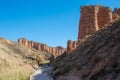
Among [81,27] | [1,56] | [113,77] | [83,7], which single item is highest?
[83,7]

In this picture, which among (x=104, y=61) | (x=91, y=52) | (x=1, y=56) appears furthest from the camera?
(x=91, y=52)

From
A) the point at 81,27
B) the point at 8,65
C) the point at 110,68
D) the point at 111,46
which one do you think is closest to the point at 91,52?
the point at 111,46

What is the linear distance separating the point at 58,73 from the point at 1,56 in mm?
20663

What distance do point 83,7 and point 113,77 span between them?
5026 centimetres

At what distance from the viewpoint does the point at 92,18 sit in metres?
70.4

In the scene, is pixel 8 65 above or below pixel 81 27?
below

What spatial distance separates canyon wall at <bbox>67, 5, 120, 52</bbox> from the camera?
2734 inches

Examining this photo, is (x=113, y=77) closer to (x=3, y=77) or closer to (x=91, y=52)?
(x=3, y=77)

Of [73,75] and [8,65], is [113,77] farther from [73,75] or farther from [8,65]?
[73,75]

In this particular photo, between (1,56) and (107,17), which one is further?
(107,17)

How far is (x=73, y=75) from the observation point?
34.3 m

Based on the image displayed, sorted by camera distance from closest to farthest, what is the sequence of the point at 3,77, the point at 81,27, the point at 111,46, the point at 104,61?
1. the point at 3,77
2. the point at 104,61
3. the point at 111,46
4. the point at 81,27

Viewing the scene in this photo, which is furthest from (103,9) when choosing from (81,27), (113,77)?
(113,77)

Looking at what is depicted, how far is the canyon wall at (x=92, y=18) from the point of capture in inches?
2734
